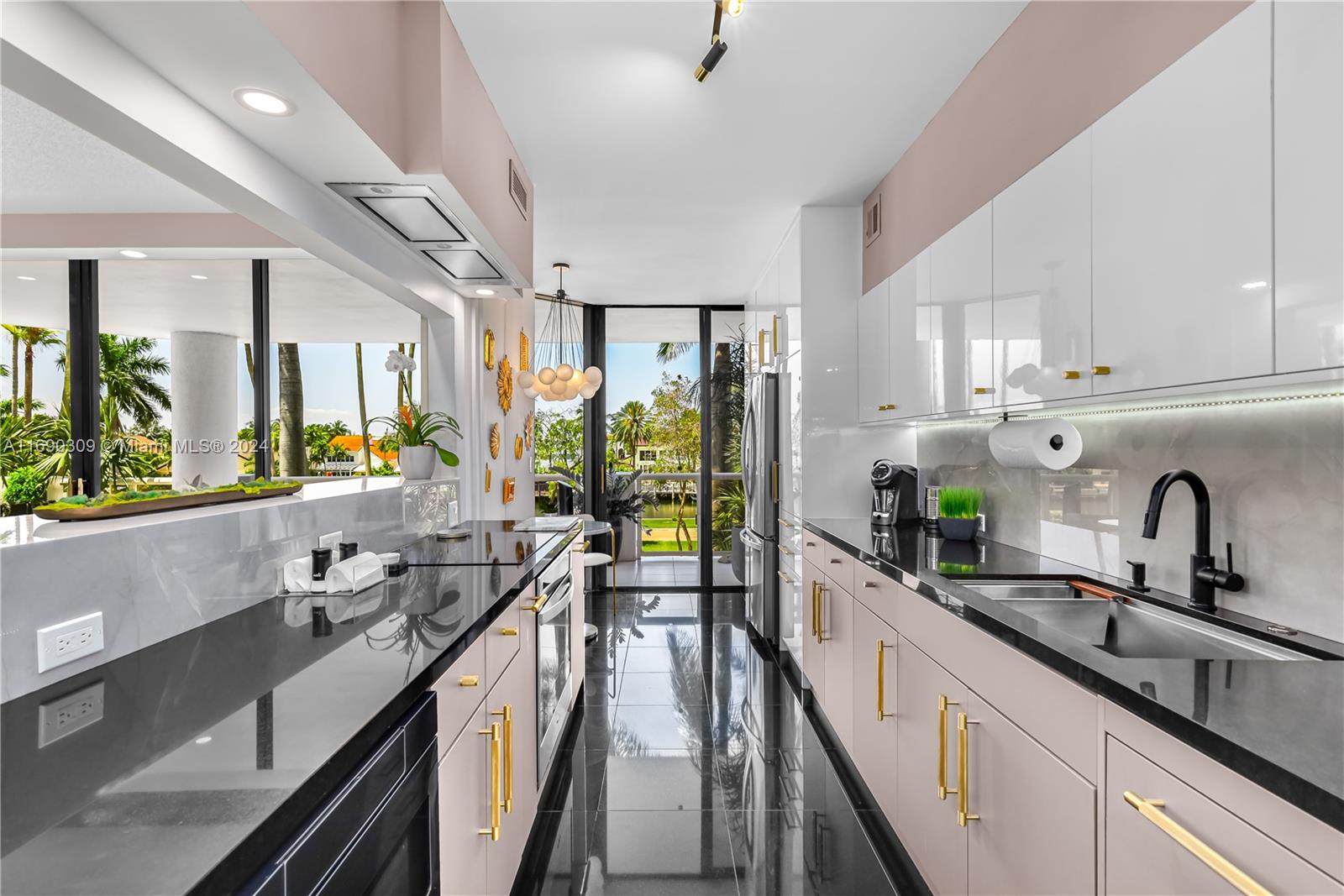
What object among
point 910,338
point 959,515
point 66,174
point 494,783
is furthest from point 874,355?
point 66,174

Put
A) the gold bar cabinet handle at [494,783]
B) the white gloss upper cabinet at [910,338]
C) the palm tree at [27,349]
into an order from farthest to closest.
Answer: the palm tree at [27,349]
the white gloss upper cabinet at [910,338]
the gold bar cabinet handle at [494,783]

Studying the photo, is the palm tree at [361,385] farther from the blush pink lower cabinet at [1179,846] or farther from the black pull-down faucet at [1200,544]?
the blush pink lower cabinet at [1179,846]

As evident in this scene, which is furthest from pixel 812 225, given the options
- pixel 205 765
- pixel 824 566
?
pixel 205 765

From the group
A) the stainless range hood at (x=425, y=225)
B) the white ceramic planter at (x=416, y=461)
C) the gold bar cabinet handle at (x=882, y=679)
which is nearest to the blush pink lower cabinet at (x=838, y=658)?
the gold bar cabinet handle at (x=882, y=679)

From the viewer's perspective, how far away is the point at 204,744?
33.1 inches

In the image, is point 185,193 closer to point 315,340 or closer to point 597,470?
point 315,340

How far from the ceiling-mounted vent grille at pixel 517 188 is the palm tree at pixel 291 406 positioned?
1.78 m

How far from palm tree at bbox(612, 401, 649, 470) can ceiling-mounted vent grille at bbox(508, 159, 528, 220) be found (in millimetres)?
3120

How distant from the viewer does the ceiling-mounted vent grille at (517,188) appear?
9.20ft

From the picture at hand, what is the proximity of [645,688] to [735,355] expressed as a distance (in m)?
3.36

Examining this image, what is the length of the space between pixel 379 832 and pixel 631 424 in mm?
5264

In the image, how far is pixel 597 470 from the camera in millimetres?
6102

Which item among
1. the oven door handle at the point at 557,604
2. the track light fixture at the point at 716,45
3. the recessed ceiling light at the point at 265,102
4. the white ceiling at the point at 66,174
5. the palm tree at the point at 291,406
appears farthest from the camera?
the palm tree at the point at 291,406

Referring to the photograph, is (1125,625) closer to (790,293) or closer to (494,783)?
(494,783)
